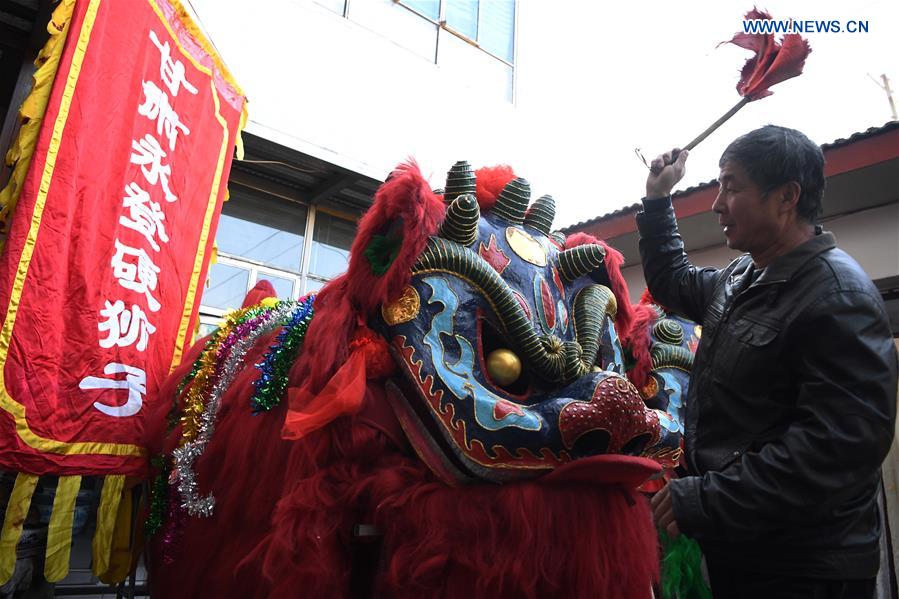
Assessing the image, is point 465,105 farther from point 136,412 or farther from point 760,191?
point 760,191

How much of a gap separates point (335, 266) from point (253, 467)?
4691 mm

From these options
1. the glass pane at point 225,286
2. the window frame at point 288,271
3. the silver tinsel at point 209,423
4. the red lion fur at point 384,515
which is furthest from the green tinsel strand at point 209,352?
the glass pane at point 225,286

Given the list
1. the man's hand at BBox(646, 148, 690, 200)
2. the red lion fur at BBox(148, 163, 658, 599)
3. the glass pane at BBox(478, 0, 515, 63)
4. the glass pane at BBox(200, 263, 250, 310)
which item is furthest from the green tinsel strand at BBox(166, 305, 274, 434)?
the glass pane at BBox(478, 0, 515, 63)

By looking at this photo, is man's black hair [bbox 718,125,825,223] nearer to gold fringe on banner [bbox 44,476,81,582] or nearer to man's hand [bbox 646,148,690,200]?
man's hand [bbox 646,148,690,200]

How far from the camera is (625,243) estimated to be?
657 centimetres

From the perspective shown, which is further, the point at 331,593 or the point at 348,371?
A: the point at 348,371

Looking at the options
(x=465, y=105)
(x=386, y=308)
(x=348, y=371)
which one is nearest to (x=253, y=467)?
(x=348, y=371)

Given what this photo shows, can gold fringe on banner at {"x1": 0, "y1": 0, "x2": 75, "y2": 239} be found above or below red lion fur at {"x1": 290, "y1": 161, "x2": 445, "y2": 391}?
above

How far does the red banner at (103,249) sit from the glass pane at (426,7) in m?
3.92

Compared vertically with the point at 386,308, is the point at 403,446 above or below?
below

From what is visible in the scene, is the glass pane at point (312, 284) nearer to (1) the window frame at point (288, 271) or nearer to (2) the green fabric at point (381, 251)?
(1) the window frame at point (288, 271)

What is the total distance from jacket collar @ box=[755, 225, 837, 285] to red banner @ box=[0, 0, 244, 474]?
2660 mm

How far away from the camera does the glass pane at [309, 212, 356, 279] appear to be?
643 cm

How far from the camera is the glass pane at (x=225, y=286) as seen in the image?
582cm
